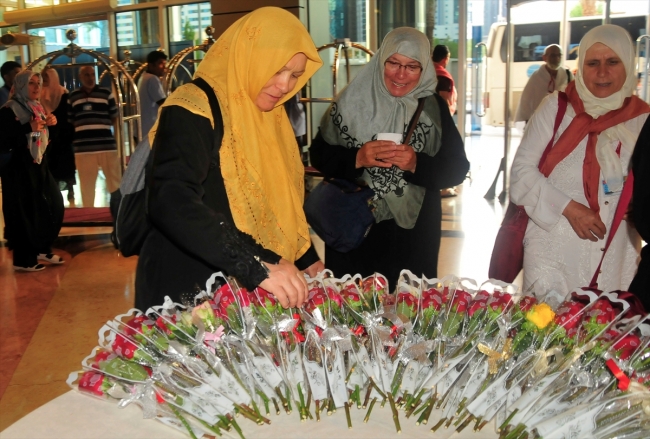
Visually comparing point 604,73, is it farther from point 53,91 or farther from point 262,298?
point 53,91

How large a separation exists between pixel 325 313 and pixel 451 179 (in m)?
1.21

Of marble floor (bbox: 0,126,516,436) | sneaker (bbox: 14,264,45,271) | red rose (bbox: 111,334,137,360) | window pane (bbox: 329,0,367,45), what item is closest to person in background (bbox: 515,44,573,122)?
marble floor (bbox: 0,126,516,436)

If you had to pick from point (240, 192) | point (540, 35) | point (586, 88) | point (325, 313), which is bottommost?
point (325, 313)

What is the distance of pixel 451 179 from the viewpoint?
8.08 feet

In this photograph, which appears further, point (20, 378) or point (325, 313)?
point (20, 378)

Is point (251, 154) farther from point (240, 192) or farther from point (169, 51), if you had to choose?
point (169, 51)

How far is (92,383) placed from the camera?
A: 4.33ft

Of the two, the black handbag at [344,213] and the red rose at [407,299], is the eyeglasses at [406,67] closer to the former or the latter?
the black handbag at [344,213]

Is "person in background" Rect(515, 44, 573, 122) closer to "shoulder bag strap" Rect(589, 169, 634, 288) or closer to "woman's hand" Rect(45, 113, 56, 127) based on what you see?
"woman's hand" Rect(45, 113, 56, 127)

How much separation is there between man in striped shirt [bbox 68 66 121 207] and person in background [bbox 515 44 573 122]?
439 centimetres

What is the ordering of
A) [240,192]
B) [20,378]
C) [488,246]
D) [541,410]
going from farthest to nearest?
[488,246]
[20,378]
[240,192]
[541,410]

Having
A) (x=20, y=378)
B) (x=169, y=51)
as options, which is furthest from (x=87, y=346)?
(x=169, y=51)

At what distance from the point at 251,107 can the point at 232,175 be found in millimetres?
184

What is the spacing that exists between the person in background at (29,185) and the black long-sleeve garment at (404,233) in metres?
3.37
